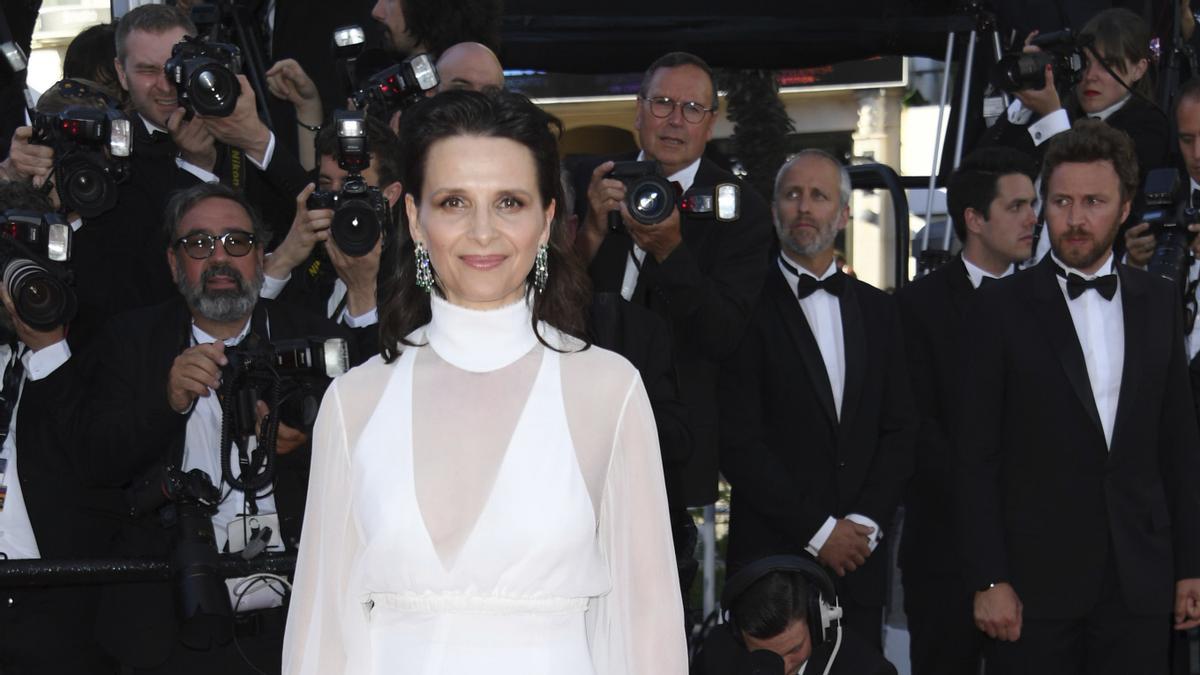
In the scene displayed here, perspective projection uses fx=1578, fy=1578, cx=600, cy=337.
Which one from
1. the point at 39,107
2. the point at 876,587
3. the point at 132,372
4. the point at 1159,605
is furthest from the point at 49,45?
the point at 1159,605

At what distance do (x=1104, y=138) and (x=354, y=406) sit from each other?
278cm

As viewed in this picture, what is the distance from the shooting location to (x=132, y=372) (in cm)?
412

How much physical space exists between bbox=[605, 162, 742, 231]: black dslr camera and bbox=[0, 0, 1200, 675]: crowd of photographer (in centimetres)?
1

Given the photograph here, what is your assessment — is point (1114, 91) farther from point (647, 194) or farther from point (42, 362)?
point (42, 362)

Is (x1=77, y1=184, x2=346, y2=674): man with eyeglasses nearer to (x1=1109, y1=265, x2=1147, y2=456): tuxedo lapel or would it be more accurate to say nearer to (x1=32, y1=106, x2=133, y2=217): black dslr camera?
(x1=32, y1=106, x2=133, y2=217): black dslr camera

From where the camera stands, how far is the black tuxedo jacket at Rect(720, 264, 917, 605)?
15.8 feet

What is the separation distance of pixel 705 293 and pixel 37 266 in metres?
1.79

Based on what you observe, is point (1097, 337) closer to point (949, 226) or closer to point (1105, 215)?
point (1105, 215)

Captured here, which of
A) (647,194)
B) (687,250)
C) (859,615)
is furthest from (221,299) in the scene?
(859,615)

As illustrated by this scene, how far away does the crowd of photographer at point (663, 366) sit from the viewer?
13.1ft

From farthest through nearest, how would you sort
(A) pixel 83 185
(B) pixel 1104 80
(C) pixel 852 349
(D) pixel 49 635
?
1. (B) pixel 1104 80
2. (C) pixel 852 349
3. (A) pixel 83 185
4. (D) pixel 49 635

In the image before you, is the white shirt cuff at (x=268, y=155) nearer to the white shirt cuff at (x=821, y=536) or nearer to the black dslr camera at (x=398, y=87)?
the black dslr camera at (x=398, y=87)

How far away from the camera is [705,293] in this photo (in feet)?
14.7

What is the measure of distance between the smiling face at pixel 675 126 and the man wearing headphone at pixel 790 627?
4.23ft
